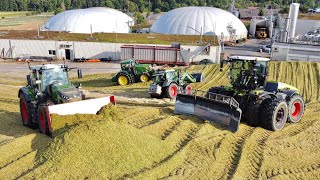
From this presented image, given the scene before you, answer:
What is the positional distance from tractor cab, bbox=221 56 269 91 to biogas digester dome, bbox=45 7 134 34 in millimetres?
35548

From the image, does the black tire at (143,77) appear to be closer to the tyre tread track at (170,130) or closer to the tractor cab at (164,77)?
the tractor cab at (164,77)

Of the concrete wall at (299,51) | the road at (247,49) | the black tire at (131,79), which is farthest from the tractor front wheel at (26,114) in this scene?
the road at (247,49)

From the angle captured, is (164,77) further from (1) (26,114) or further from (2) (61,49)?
(2) (61,49)

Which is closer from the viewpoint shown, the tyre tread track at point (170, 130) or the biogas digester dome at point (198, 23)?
the tyre tread track at point (170, 130)

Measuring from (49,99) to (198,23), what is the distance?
37190 millimetres

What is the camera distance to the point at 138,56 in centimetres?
2903

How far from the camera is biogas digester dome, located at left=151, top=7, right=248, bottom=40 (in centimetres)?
4512

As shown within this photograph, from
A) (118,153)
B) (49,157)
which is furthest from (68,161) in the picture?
(118,153)

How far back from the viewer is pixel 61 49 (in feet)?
105

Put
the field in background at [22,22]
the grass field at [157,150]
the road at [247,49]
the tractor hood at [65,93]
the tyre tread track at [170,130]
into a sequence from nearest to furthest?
the grass field at [157,150] < the tyre tread track at [170,130] < the tractor hood at [65,93] < the road at [247,49] < the field in background at [22,22]

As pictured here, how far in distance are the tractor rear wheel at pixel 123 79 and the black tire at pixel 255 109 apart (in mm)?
10645

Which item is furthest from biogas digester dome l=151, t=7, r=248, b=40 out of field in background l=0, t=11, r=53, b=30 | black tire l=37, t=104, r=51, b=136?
black tire l=37, t=104, r=51, b=136

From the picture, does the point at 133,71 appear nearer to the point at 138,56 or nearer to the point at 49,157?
the point at 138,56

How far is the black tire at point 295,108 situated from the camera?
11312mm
